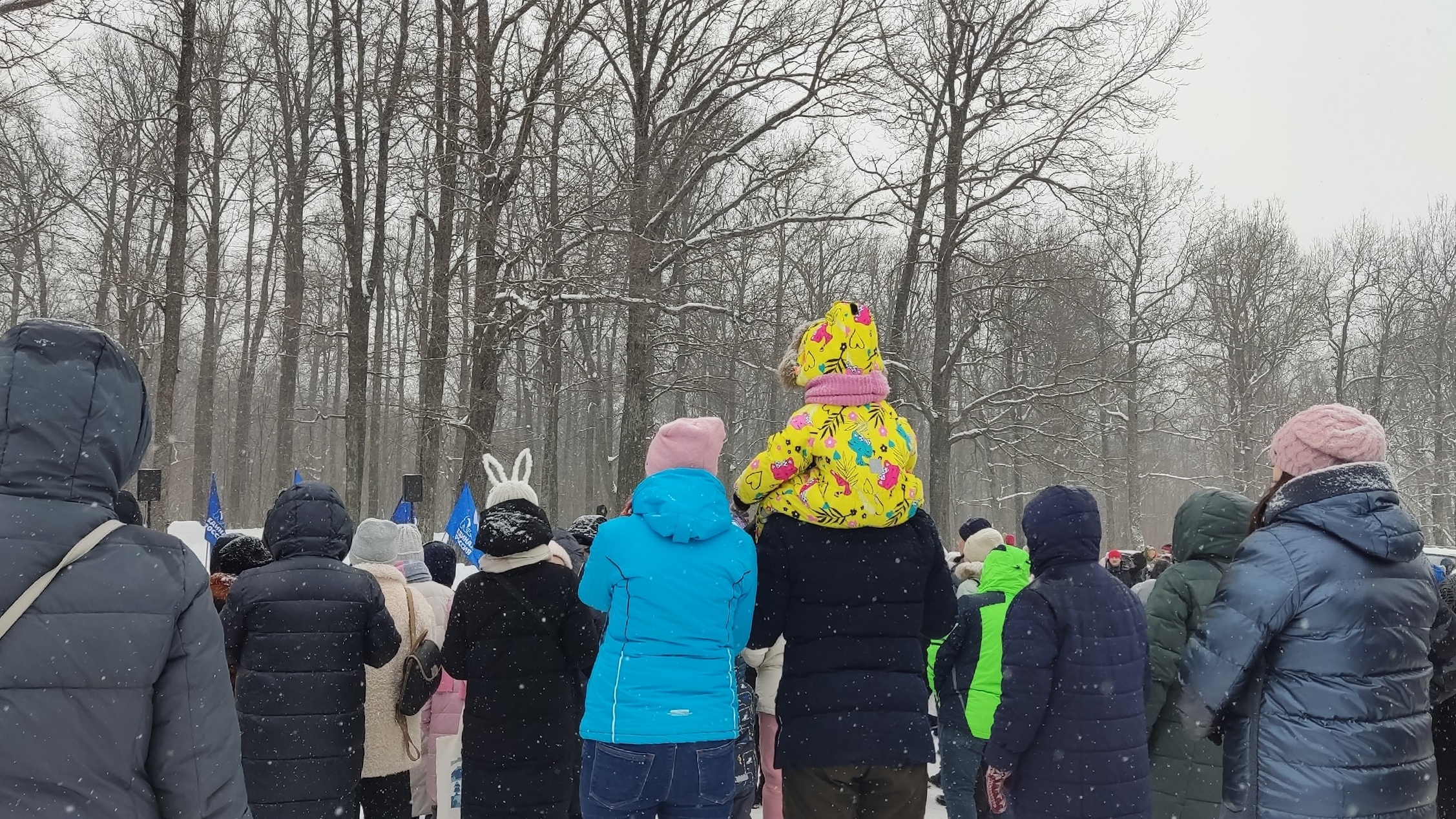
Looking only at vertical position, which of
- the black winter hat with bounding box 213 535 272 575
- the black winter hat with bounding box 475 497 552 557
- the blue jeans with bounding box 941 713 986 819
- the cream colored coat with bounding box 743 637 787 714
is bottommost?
the blue jeans with bounding box 941 713 986 819

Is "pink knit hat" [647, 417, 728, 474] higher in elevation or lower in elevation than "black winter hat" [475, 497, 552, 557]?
higher

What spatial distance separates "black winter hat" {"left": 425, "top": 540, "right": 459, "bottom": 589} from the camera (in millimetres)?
5750

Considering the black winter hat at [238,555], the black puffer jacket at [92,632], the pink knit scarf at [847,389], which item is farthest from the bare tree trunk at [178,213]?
the black puffer jacket at [92,632]

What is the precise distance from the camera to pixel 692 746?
3.10 metres

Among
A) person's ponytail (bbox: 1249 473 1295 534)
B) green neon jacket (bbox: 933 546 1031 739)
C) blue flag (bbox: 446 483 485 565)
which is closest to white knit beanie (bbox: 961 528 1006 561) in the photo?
green neon jacket (bbox: 933 546 1031 739)

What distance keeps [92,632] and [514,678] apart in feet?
7.12

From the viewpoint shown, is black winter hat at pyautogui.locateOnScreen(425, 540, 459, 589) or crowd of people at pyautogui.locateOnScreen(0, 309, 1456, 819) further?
black winter hat at pyautogui.locateOnScreen(425, 540, 459, 589)

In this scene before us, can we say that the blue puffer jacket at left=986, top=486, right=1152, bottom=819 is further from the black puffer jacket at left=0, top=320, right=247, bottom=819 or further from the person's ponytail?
the black puffer jacket at left=0, top=320, right=247, bottom=819

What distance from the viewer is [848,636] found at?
122 inches

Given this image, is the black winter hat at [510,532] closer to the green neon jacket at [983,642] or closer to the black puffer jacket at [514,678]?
the black puffer jacket at [514,678]

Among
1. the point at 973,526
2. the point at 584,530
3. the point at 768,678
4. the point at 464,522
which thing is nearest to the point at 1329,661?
the point at 768,678

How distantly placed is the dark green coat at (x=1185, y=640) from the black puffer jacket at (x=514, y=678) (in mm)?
2392

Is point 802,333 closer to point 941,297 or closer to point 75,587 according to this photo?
point 75,587

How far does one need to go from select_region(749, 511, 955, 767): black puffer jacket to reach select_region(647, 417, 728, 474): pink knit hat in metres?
0.36
